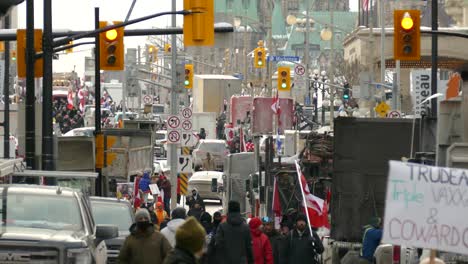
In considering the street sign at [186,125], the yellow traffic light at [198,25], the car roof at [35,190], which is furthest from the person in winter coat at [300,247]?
the street sign at [186,125]

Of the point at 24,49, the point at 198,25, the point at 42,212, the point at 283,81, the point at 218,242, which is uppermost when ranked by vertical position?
the point at 198,25

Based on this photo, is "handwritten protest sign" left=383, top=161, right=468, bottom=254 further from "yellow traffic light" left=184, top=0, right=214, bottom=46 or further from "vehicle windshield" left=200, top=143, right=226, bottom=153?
"vehicle windshield" left=200, top=143, right=226, bottom=153

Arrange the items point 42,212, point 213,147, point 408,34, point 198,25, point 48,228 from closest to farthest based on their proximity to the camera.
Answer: point 48,228
point 42,212
point 198,25
point 408,34
point 213,147

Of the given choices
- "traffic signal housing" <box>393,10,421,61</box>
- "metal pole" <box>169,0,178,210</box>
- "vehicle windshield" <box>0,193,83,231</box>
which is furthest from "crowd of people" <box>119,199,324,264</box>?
"metal pole" <box>169,0,178,210</box>

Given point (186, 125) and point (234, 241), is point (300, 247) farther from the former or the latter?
point (186, 125)

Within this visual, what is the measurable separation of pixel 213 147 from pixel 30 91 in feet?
138

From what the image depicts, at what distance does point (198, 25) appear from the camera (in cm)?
2430

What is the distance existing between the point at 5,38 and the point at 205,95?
246 feet

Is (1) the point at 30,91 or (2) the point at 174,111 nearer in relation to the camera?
(1) the point at 30,91

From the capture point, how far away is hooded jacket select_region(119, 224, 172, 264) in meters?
14.9

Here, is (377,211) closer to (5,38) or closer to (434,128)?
(434,128)

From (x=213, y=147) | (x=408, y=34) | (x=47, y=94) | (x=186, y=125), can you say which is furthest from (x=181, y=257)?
(x=213, y=147)

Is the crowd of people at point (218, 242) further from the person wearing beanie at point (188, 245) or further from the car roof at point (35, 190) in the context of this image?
the car roof at point (35, 190)

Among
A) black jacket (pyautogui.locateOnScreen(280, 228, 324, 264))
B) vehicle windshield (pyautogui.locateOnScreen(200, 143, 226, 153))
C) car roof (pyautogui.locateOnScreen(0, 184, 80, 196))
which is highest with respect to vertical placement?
car roof (pyautogui.locateOnScreen(0, 184, 80, 196))
